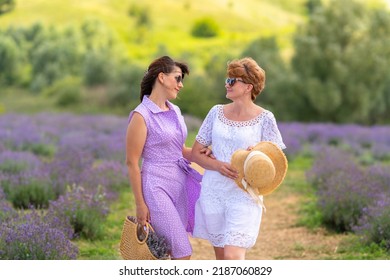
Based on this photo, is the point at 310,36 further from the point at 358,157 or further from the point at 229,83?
the point at 229,83

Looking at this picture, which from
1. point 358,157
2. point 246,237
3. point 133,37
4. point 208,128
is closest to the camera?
point 246,237

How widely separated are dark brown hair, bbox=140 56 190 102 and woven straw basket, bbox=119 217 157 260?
0.98 meters

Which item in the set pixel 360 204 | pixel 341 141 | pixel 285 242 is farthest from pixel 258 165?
pixel 341 141

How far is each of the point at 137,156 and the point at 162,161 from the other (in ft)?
0.82

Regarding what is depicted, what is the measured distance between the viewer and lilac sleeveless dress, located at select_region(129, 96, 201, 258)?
5379 millimetres

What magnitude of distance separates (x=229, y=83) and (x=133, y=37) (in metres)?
75.6

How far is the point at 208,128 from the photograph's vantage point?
5.53 m

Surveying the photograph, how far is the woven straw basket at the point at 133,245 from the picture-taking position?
208 inches

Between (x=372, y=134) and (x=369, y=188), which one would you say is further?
(x=372, y=134)

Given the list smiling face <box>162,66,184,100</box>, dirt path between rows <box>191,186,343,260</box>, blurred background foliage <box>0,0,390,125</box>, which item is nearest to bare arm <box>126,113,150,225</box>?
smiling face <box>162,66,184,100</box>

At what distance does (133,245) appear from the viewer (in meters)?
5.37

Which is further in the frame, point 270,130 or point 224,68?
point 224,68

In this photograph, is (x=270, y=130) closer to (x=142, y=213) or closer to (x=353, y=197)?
(x=142, y=213)
